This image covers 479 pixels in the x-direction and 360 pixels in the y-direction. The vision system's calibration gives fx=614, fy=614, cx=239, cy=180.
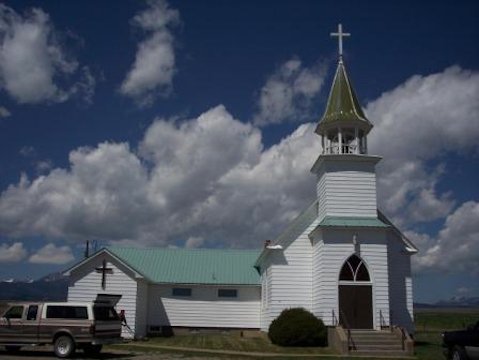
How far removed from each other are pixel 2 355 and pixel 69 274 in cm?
1288

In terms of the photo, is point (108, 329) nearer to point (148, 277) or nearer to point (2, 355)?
point (2, 355)

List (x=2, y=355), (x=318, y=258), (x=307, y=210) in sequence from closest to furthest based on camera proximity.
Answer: (x=2, y=355), (x=318, y=258), (x=307, y=210)

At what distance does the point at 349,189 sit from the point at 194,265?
1374 centimetres

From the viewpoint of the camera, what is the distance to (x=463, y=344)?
21062 millimetres

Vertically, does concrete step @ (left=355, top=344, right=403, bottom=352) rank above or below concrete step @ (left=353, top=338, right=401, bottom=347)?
below

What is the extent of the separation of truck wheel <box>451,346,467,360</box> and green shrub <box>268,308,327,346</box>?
7.84 meters

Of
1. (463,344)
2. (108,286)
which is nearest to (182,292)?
(108,286)

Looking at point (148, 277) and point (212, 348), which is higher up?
point (148, 277)

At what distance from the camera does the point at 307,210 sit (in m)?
34.3

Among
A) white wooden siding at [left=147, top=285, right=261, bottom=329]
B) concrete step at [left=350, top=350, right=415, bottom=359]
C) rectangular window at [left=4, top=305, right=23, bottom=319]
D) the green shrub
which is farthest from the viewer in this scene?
white wooden siding at [left=147, top=285, right=261, bottom=329]

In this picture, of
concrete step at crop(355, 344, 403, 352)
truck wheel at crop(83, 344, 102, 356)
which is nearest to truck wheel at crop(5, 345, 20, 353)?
truck wheel at crop(83, 344, 102, 356)

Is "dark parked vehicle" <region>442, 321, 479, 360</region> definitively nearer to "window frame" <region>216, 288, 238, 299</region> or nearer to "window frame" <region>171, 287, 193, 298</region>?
"window frame" <region>216, 288, 238, 299</region>

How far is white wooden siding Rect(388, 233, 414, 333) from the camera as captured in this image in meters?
33.0

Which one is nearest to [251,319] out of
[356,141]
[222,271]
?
[222,271]
